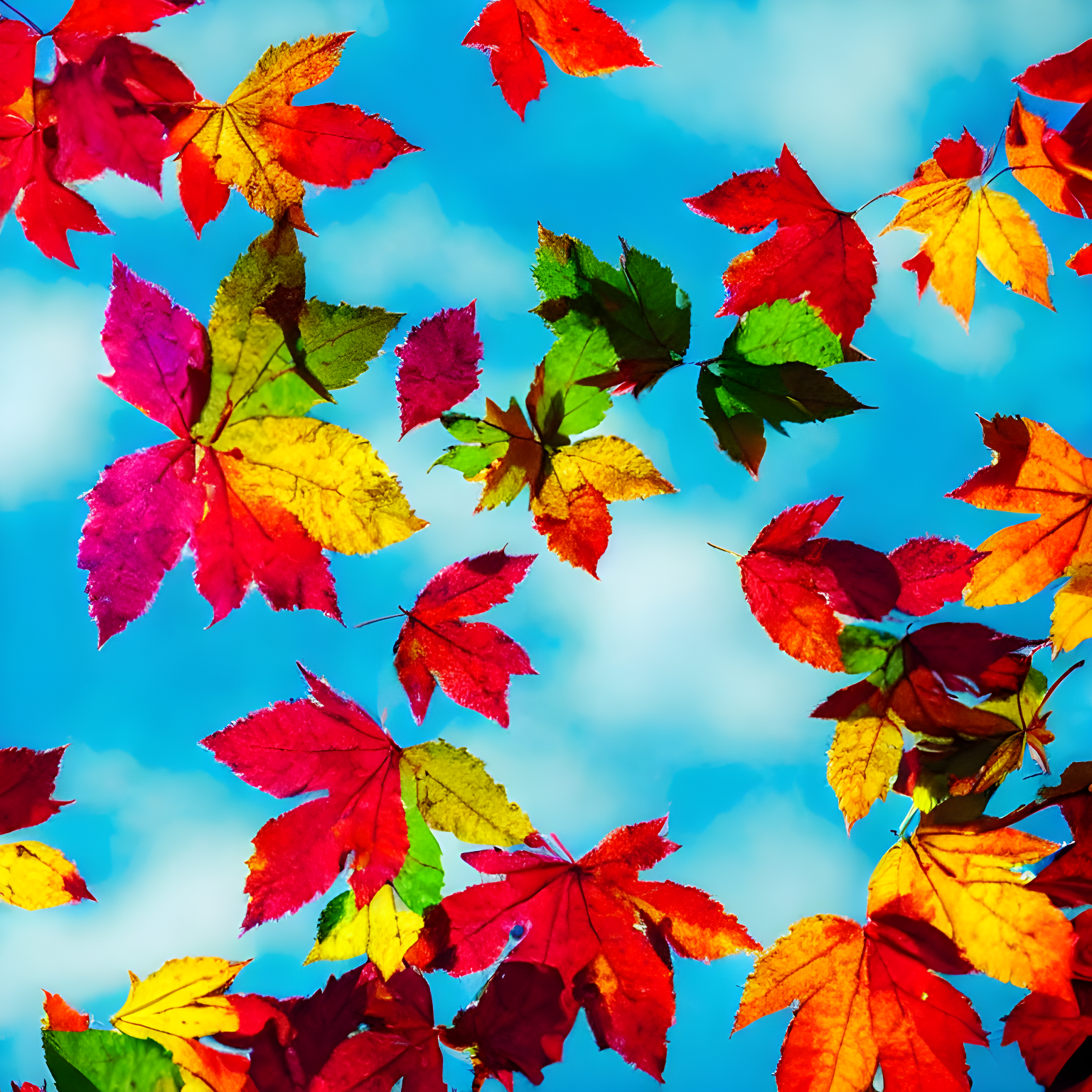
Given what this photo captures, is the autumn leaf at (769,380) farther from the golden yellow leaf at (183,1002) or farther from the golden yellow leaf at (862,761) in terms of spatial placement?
the golden yellow leaf at (183,1002)

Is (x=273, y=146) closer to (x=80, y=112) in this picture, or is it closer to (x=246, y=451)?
(x=80, y=112)

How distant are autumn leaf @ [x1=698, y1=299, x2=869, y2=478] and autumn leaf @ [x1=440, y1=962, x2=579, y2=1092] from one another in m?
0.86

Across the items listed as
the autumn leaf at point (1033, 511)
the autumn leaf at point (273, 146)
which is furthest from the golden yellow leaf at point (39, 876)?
the autumn leaf at point (1033, 511)

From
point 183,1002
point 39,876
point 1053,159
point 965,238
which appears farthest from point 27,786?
point 1053,159

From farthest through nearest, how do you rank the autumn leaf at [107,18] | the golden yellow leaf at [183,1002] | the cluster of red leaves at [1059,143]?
1. the golden yellow leaf at [183,1002]
2. the cluster of red leaves at [1059,143]
3. the autumn leaf at [107,18]

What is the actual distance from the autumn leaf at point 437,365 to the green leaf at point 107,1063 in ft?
3.31

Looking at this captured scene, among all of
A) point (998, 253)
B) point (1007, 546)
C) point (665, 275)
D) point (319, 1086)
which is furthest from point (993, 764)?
point (319, 1086)

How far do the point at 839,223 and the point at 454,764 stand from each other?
1.02 metres

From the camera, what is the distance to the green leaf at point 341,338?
101 centimetres

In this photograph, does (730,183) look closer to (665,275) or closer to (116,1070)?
(665,275)

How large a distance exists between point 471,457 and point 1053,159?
100 cm

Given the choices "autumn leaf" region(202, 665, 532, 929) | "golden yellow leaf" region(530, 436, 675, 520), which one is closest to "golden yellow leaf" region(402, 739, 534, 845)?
"autumn leaf" region(202, 665, 532, 929)

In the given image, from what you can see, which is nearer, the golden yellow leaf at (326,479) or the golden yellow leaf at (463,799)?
the golden yellow leaf at (326,479)

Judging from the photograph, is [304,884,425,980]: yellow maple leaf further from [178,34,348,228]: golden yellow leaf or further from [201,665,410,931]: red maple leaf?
[178,34,348,228]: golden yellow leaf
